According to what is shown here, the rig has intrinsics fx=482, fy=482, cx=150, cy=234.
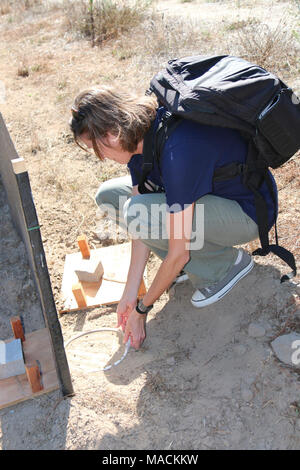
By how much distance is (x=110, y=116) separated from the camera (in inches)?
84.4

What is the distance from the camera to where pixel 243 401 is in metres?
2.21

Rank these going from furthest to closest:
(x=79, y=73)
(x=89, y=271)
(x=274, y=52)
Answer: (x=79, y=73) < (x=274, y=52) < (x=89, y=271)

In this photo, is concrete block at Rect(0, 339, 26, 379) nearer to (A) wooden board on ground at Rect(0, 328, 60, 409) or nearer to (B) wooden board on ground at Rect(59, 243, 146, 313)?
(A) wooden board on ground at Rect(0, 328, 60, 409)

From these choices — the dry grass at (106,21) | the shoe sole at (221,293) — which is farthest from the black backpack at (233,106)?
the dry grass at (106,21)

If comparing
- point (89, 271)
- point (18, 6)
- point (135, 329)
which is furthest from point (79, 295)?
point (18, 6)

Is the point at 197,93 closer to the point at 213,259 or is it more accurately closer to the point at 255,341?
the point at 213,259

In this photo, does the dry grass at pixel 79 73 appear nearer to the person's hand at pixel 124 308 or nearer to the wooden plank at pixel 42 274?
the person's hand at pixel 124 308

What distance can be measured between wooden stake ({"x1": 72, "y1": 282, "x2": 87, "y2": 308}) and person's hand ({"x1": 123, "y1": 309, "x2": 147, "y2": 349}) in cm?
49

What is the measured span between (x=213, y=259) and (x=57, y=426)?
118 cm

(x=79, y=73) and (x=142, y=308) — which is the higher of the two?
(x=142, y=308)

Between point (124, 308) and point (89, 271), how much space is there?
0.59 metres

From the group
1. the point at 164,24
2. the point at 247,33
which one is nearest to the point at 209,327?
the point at 247,33

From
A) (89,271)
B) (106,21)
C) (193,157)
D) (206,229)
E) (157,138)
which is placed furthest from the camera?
(106,21)

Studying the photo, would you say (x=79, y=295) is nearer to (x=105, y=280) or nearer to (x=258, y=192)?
(x=105, y=280)
